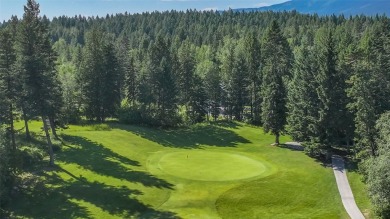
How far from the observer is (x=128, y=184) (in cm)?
4612

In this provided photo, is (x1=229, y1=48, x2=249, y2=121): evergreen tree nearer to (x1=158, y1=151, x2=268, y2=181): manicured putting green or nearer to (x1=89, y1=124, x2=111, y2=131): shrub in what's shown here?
(x1=89, y1=124, x2=111, y2=131): shrub

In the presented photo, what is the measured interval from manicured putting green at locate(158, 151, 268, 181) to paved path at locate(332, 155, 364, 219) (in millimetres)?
9012

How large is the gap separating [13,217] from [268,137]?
159ft

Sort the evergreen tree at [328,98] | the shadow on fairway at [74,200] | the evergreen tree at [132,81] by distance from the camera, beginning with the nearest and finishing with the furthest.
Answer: the shadow on fairway at [74,200] → the evergreen tree at [328,98] → the evergreen tree at [132,81]

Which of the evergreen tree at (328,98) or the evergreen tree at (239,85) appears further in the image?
the evergreen tree at (239,85)

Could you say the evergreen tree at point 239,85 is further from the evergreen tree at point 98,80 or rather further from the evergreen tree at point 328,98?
the evergreen tree at point 328,98

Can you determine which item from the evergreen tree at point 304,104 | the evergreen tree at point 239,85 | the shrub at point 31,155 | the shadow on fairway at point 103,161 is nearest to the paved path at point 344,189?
the evergreen tree at point 304,104

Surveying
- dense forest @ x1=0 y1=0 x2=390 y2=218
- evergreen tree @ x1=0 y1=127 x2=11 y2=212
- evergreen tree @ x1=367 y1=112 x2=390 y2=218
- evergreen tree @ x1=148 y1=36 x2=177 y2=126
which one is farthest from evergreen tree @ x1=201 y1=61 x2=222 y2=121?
evergreen tree @ x1=0 y1=127 x2=11 y2=212

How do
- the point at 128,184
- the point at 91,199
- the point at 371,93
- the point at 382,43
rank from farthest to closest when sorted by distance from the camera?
the point at 382,43
the point at 371,93
the point at 128,184
the point at 91,199

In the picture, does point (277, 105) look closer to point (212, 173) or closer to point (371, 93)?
point (371, 93)

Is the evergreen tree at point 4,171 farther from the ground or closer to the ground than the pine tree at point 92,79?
closer to the ground

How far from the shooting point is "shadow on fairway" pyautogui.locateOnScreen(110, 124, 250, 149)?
229 ft

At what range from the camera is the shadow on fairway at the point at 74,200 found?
38.6 metres

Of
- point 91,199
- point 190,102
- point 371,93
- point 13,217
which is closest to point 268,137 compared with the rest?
point 190,102
